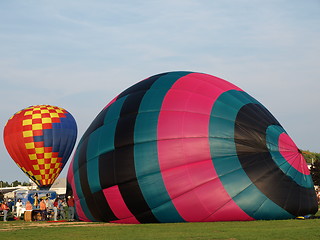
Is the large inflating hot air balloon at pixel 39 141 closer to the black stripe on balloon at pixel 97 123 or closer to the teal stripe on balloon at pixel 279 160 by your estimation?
the black stripe on balloon at pixel 97 123

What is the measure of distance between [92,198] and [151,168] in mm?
2834

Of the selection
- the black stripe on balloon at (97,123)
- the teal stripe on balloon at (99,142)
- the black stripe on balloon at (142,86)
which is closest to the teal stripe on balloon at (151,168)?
the teal stripe on balloon at (99,142)

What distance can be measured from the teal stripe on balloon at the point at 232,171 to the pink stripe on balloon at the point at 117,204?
297 cm

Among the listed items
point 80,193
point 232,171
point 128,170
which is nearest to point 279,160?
point 232,171

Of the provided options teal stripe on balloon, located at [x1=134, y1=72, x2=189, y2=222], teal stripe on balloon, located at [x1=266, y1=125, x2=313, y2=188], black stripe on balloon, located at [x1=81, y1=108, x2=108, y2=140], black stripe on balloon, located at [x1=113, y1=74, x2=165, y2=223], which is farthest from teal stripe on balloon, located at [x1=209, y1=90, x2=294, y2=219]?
black stripe on balloon, located at [x1=81, y1=108, x2=108, y2=140]

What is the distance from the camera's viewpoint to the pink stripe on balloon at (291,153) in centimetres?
1528

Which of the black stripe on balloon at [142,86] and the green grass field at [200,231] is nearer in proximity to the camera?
the green grass field at [200,231]

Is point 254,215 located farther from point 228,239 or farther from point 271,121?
point 228,239

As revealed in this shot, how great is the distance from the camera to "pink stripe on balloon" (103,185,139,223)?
15562 mm

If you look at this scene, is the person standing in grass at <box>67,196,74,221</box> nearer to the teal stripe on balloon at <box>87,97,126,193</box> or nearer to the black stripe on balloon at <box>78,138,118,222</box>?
the black stripe on balloon at <box>78,138,118,222</box>

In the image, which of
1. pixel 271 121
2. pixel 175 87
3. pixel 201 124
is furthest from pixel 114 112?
pixel 271 121

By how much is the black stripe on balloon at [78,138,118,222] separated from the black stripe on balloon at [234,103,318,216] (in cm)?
441

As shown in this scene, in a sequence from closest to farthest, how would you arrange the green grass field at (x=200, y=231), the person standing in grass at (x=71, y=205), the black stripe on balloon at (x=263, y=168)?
the green grass field at (x=200, y=231) → the black stripe on balloon at (x=263, y=168) → the person standing in grass at (x=71, y=205)

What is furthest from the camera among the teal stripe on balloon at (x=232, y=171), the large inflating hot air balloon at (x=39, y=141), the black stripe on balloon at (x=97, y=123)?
the large inflating hot air balloon at (x=39, y=141)
